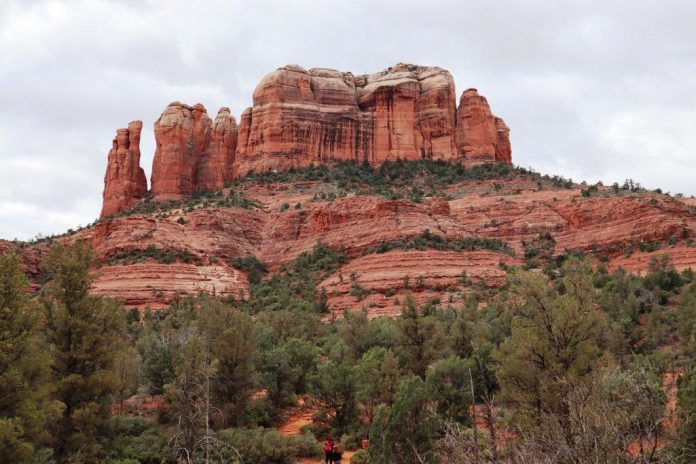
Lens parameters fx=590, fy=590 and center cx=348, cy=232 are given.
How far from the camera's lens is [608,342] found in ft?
83.6

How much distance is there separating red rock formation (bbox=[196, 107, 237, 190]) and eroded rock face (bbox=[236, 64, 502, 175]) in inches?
122

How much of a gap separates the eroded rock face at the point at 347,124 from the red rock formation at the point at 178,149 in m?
7.12

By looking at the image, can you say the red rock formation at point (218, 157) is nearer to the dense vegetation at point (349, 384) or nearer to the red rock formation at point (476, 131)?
the red rock formation at point (476, 131)

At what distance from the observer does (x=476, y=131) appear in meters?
78.8

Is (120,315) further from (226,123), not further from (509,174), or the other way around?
(226,123)

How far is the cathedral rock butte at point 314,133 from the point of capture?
253 ft

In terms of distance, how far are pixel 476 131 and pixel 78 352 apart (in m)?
69.5

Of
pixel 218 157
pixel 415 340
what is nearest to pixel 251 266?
pixel 218 157

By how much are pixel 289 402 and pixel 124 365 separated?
252 inches

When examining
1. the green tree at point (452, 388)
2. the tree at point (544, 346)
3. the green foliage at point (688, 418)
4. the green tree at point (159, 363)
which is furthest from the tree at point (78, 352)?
the green foliage at point (688, 418)

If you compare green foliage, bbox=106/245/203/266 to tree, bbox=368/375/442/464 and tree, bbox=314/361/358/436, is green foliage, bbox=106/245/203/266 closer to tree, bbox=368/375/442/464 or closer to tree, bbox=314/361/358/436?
tree, bbox=314/361/358/436

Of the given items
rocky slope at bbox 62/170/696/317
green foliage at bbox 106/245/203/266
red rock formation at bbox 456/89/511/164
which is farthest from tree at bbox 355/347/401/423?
red rock formation at bbox 456/89/511/164

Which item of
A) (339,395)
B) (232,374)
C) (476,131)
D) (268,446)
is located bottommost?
(268,446)

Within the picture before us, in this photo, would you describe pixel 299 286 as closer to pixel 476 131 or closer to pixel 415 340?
pixel 415 340
